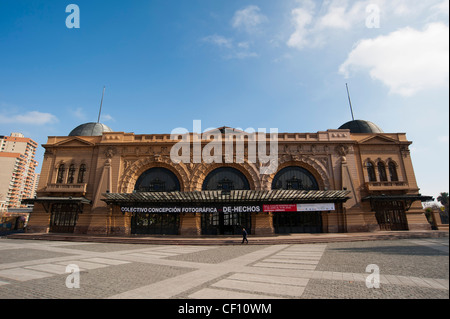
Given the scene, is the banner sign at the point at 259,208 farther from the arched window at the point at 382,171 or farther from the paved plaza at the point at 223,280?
the paved plaza at the point at 223,280

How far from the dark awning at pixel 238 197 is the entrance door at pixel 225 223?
10.2ft

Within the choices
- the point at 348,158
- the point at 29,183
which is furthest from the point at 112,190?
the point at 29,183

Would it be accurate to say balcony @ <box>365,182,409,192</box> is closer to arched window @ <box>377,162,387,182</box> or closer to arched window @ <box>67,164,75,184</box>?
arched window @ <box>377,162,387,182</box>

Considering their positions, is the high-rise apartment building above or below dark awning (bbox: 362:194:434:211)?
above

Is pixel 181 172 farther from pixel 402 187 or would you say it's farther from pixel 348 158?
pixel 402 187

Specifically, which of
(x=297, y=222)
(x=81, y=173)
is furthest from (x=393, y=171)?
(x=81, y=173)

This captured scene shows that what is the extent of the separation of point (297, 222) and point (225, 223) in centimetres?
934

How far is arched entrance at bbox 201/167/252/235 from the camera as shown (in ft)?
89.2

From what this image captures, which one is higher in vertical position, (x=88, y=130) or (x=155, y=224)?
(x=88, y=130)

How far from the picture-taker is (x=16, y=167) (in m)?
116

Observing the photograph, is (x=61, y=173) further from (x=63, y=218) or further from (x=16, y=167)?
(x=16, y=167)

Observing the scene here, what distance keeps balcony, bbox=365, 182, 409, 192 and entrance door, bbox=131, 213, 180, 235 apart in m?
25.4

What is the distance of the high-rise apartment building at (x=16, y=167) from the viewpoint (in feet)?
333

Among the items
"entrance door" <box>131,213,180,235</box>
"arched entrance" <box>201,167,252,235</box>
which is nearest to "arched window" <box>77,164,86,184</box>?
"entrance door" <box>131,213,180,235</box>
